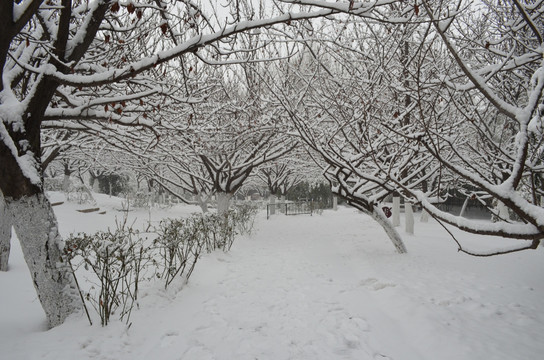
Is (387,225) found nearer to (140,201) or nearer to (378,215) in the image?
(378,215)

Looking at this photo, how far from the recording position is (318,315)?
3.94 metres

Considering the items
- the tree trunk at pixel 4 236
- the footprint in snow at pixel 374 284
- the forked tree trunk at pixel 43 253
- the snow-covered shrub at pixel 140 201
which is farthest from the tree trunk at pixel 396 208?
the snow-covered shrub at pixel 140 201

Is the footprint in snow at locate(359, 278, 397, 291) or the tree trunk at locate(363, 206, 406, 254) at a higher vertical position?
the tree trunk at locate(363, 206, 406, 254)

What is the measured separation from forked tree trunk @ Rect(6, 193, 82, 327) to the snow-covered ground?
0.25 m

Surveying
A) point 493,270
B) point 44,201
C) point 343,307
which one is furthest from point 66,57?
point 493,270

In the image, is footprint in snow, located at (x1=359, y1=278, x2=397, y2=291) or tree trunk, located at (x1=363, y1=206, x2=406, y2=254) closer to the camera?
footprint in snow, located at (x1=359, y1=278, x2=397, y2=291)

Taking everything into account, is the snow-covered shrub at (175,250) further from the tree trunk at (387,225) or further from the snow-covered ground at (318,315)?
the tree trunk at (387,225)

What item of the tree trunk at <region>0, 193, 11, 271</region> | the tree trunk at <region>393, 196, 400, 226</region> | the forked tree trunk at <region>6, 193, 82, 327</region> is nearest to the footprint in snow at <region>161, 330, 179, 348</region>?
the forked tree trunk at <region>6, 193, 82, 327</region>

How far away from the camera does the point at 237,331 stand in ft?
11.5

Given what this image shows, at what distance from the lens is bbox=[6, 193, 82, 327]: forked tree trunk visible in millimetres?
3141

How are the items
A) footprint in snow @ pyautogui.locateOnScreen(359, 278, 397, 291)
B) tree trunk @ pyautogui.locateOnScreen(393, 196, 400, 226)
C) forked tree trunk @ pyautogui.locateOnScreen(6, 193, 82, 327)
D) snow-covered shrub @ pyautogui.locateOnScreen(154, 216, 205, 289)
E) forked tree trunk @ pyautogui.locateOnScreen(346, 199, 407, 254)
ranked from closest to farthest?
forked tree trunk @ pyautogui.locateOnScreen(6, 193, 82, 327) → snow-covered shrub @ pyautogui.locateOnScreen(154, 216, 205, 289) → footprint in snow @ pyautogui.locateOnScreen(359, 278, 397, 291) → forked tree trunk @ pyautogui.locateOnScreen(346, 199, 407, 254) → tree trunk @ pyautogui.locateOnScreen(393, 196, 400, 226)

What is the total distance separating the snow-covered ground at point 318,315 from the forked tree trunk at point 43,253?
0.83ft

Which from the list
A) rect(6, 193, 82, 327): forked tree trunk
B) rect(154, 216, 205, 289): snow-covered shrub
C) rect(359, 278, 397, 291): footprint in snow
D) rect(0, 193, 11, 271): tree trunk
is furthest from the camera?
rect(0, 193, 11, 271): tree trunk

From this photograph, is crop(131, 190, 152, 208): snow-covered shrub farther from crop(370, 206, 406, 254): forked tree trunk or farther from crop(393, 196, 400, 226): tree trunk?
crop(370, 206, 406, 254): forked tree trunk
